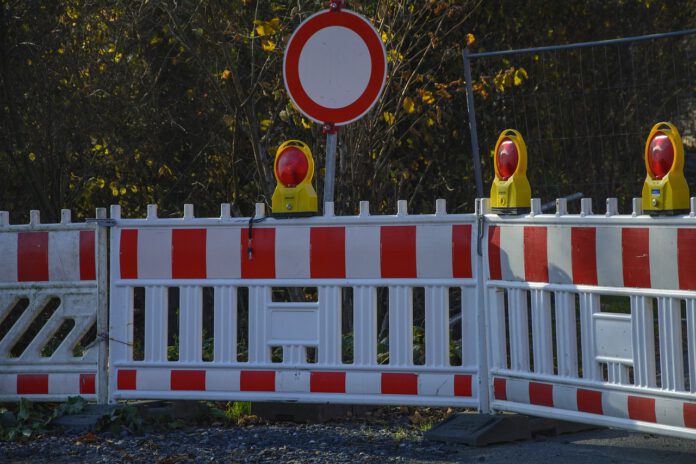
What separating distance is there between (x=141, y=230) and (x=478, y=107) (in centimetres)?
368

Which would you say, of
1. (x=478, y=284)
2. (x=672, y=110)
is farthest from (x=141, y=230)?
(x=672, y=110)

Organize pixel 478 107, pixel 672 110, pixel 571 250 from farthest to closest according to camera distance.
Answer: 1. pixel 478 107
2. pixel 672 110
3. pixel 571 250

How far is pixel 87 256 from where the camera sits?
7691 mm

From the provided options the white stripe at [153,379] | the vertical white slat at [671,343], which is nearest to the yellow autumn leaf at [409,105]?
the white stripe at [153,379]

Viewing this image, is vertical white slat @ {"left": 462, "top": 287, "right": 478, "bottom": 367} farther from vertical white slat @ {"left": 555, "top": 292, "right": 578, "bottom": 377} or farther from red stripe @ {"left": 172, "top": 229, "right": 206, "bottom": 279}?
red stripe @ {"left": 172, "top": 229, "right": 206, "bottom": 279}

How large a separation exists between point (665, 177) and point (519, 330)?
1287 millimetres

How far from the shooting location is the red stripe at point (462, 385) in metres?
7.09

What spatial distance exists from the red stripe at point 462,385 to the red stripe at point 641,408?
106 cm

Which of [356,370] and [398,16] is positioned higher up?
[398,16]

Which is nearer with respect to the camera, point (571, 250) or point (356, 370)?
point (571, 250)

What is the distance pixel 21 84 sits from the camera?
459 inches

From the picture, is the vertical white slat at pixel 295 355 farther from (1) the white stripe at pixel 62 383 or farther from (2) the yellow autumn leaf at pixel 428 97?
(2) the yellow autumn leaf at pixel 428 97

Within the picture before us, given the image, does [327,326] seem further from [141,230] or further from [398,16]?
[398,16]

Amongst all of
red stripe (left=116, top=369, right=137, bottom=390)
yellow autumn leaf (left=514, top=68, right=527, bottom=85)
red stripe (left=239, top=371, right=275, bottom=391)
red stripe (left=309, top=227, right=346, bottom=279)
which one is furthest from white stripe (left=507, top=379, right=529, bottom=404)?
yellow autumn leaf (left=514, top=68, right=527, bottom=85)
